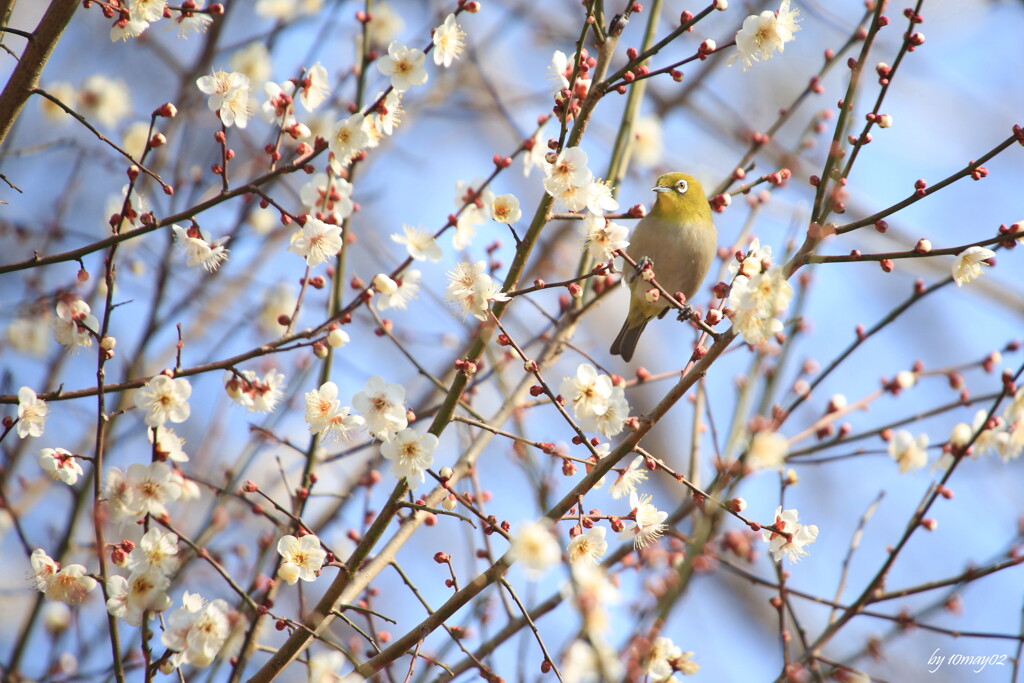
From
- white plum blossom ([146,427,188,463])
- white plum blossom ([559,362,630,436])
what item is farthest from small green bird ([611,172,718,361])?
white plum blossom ([146,427,188,463])

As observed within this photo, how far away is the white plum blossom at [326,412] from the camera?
2.95 metres

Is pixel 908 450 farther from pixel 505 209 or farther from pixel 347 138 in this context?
pixel 347 138

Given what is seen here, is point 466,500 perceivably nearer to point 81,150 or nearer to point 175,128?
point 81,150

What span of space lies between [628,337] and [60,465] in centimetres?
322

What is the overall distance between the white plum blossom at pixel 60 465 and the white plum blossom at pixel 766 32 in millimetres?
2410

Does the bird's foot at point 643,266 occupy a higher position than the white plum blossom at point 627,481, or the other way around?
the bird's foot at point 643,266

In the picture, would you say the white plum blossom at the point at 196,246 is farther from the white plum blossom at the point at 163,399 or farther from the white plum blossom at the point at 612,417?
the white plum blossom at the point at 612,417

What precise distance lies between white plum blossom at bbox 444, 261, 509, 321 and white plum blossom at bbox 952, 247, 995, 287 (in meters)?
1.35

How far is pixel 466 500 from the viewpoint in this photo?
8.68 feet

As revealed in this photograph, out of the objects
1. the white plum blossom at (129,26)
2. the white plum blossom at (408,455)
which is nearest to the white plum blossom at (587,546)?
the white plum blossom at (408,455)

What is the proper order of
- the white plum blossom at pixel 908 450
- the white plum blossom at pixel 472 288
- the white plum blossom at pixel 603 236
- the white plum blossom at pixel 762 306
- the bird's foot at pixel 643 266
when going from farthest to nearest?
the white plum blossom at pixel 908 450, the white plum blossom at pixel 603 236, the white plum blossom at pixel 472 288, the bird's foot at pixel 643 266, the white plum blossom at pixel 762 306

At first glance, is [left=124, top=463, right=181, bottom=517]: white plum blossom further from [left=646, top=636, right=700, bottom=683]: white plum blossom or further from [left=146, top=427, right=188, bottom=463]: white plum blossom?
[left=646, top=636, right=700, bottom=683]: white plum blossom

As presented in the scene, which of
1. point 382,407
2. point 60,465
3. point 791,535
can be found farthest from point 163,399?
point 791,535

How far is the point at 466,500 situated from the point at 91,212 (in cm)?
673
